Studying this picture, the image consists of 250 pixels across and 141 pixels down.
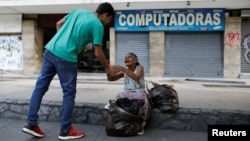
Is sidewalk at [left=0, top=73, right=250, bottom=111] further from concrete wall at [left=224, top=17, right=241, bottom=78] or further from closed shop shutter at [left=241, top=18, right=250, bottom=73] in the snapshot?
closed shop shutter at [left=241, top=18, right=250, bottom=73]

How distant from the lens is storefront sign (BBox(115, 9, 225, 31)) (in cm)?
1582

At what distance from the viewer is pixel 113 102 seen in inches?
165

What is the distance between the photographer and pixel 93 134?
424 cm

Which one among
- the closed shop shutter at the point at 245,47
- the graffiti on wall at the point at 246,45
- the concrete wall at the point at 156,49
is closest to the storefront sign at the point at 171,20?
the concrete wall at the point at 156,49

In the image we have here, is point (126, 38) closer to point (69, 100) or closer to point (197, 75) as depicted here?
point (197, 75)

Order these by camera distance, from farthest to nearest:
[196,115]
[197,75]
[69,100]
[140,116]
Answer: [197,75], [196,115], [140,116], [69,100]

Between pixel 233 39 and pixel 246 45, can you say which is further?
pixel 246 45

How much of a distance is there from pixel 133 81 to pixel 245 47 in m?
13.0

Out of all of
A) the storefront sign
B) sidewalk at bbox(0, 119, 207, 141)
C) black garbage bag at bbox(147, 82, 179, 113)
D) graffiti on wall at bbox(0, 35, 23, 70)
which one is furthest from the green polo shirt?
graffiti on wall at bbox(0, 35, 23, 70)

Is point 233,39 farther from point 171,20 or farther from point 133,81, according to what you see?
point 133,81

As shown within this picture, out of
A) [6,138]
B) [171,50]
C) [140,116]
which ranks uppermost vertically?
[171,50]

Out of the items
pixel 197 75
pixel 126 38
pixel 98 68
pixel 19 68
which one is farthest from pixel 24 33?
pixel 197 75

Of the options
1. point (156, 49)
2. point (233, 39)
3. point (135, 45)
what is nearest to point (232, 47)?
point (233, 39)

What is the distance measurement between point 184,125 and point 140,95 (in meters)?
0.80
